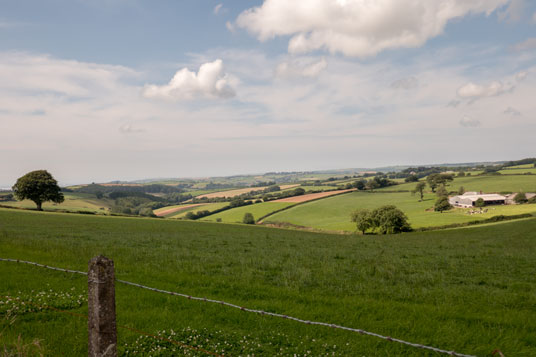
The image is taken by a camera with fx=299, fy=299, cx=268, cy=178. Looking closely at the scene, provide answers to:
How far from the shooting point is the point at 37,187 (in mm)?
68500

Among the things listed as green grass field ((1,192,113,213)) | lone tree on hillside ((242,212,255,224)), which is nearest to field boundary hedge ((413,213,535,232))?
lone tree on hillside ((242,212,255,224))

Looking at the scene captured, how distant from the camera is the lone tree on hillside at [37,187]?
67.4 meters

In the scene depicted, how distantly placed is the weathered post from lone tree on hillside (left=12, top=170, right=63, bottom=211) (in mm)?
81404

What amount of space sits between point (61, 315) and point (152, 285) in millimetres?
3050

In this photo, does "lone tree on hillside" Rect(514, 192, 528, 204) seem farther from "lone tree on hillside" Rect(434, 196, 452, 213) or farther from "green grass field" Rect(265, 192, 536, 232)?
"lone tree on hillside" Rect(434, 196, 452, 213)

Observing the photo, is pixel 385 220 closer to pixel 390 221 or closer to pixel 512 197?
pixel 390 221

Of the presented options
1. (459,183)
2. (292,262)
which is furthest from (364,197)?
(292,262)

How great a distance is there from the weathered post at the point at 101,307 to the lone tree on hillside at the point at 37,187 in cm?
8140

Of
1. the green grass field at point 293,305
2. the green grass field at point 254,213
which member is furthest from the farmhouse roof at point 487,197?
the green grass field at point 293,305

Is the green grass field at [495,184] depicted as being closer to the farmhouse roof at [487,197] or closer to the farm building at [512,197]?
the farm building at [512,197]

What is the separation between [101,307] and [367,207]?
318ft

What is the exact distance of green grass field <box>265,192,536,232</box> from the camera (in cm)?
6975

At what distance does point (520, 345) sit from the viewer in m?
6.47

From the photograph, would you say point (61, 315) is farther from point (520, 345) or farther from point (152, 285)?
point (520, 345)
